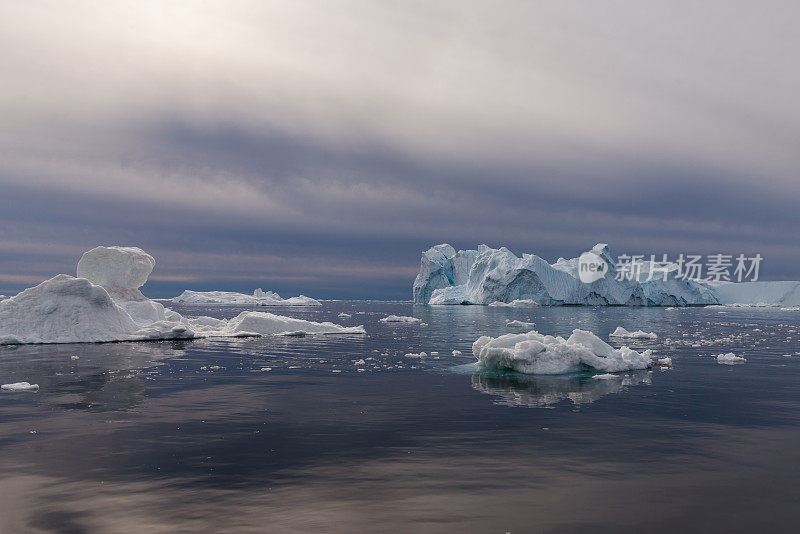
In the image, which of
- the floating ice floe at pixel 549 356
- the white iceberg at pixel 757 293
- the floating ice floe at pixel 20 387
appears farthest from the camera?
the white iceberg at pixel 757 293

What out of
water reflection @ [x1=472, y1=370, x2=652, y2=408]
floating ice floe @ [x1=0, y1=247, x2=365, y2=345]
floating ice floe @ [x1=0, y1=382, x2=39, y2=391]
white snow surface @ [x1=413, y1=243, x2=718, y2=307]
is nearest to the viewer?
water reflection @ [x1=472, y1=370, x2=652, y2=408]

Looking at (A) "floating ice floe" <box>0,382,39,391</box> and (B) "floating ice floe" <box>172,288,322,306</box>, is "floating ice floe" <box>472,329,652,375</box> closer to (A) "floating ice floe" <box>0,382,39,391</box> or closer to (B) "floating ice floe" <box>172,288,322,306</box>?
(A) "floating ice floe" <box>0,382,39,391</box>

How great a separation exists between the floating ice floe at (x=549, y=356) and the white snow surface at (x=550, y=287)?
8861 cm

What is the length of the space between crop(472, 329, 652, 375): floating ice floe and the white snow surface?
8861 cm

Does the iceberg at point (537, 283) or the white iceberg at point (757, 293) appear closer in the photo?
the iceberg at point (537, 283)

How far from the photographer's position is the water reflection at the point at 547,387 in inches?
574

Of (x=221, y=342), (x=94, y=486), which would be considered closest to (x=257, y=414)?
(x=94, y=486)

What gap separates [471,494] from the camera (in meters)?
7.41

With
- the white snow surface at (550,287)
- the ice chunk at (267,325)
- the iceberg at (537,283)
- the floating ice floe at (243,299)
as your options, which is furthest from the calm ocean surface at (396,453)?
the floating ice floe at (243,299)

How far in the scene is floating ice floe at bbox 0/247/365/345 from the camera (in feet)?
98.2

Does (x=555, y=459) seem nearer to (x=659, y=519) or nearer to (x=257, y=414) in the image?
(x=659, y=519)

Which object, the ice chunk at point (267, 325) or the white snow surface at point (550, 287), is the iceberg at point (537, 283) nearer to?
the white snow surface at point (550, 287)

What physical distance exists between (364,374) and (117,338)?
765 inches

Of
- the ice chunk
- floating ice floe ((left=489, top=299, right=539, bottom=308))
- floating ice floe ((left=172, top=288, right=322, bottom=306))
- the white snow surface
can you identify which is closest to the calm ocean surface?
the ice chunk
